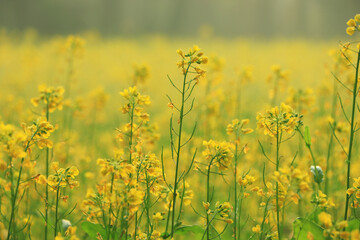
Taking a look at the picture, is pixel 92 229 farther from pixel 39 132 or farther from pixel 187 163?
pixel 187 163

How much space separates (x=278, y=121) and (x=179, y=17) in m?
22.5

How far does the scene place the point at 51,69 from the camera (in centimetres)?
1068

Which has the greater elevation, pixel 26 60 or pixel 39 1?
pixel 39 1

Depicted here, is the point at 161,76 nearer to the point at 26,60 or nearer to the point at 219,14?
the point at 26,60

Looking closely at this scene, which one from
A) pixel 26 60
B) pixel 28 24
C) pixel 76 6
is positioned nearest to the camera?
pixel 26 60

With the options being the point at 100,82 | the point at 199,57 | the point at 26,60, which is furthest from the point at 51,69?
the point at 199,57

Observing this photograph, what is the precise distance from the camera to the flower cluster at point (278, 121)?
1.90 meters

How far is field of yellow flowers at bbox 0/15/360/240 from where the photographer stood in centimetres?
174

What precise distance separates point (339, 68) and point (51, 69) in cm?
895

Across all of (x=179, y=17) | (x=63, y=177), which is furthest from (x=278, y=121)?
(x=179, y=17)

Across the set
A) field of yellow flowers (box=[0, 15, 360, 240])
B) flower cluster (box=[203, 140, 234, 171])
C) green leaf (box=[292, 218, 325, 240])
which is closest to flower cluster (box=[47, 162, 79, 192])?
field of yellow flowers (box=[0, 15, 360, 240])

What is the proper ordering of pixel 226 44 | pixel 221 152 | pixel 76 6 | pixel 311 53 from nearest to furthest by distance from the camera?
pixel 221 152, pixel 311 53, pixel 226 44, pixel 76 6

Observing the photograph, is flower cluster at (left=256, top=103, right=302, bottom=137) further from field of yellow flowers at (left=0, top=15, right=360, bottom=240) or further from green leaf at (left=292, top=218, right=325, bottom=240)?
green leaf at (left=292, top=218, right=325, bottom=240)

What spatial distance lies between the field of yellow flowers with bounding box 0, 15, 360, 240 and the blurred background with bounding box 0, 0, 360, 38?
1280cm
